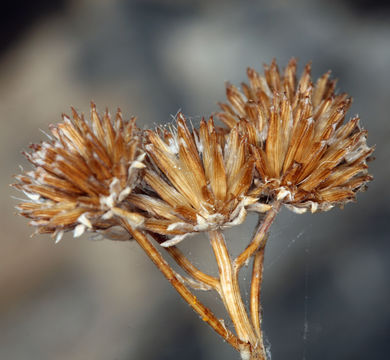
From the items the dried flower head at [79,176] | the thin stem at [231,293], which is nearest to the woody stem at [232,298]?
the thin stem at [231,293]

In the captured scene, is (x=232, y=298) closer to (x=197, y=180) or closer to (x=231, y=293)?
(x=231, y=293)

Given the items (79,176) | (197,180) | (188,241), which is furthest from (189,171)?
(188,241)

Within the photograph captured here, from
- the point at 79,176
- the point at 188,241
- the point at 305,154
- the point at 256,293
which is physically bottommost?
the point at 188,241

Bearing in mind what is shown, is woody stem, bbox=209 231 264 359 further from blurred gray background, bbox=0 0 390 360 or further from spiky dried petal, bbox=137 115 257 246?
blurred gray background, bbox=0 0 390 360

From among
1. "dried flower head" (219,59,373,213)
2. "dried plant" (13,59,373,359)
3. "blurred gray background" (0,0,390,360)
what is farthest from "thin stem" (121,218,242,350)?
"blurred gray background" (0,0,390,360)

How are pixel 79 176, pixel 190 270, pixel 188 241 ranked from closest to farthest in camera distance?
pixel 79 176, pixel 190 270, pixel 188 241

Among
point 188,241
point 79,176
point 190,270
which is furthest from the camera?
point 188,241

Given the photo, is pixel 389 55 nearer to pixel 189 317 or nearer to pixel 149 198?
pixel 189 317

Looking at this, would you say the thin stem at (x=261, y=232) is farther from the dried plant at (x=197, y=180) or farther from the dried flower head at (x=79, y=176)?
the dried flower head at (x=79, y=176)
